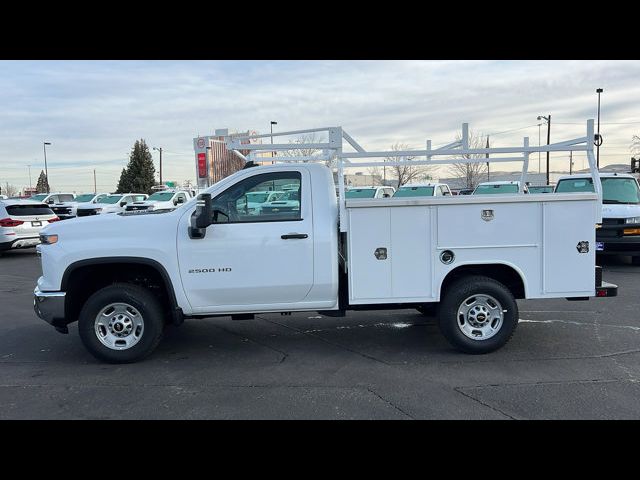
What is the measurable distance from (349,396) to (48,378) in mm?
3013

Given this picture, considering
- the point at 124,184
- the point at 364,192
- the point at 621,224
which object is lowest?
the point at 621,224

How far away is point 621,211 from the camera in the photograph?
11.3 meters

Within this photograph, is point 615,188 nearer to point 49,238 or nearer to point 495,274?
point 495,274

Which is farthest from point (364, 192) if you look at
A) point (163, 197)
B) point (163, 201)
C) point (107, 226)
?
point (163, 197)

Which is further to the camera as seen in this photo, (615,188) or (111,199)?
(111,199)

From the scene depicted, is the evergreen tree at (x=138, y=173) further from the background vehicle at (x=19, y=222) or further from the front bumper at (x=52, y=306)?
the front bumper at (x=52, y=306)

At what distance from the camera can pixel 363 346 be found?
20.3ft

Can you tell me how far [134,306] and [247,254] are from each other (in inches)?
50.7

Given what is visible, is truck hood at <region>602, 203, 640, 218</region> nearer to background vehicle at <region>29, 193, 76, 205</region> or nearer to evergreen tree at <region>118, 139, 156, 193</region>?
background vehicle at <region>29, 193, 76, 205</region>

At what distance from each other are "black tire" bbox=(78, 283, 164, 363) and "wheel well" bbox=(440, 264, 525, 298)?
3082mm

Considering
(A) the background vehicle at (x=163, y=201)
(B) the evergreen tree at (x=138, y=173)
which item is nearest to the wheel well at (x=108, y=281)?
(A) the background vehicle at (x=163, y=201)

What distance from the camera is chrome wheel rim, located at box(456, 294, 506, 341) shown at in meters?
5.68

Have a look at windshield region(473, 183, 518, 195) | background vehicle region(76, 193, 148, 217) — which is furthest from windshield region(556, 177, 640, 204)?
background vehicle region(76, 193, 148, 217)

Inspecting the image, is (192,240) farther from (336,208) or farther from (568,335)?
(568,335)
